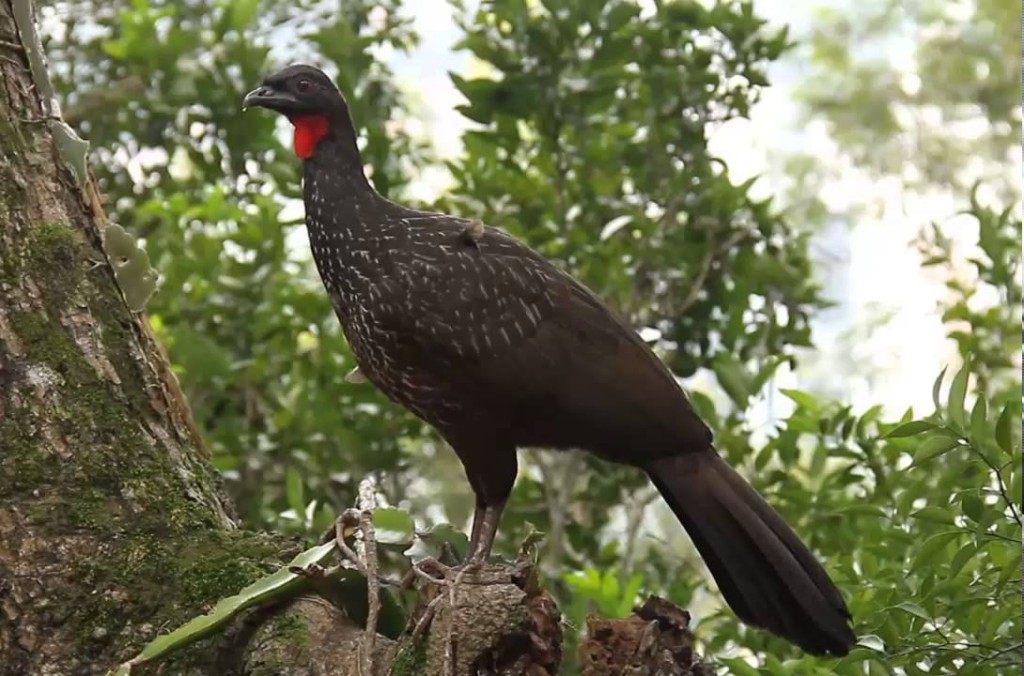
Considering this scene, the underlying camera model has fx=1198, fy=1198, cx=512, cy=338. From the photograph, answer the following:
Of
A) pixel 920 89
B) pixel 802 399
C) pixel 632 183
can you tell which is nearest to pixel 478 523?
pixel 802 399

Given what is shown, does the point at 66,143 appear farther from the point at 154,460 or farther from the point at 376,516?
the point at 376,516

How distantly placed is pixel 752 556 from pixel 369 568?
0.63m

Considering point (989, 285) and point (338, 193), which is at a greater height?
point (989, 285)

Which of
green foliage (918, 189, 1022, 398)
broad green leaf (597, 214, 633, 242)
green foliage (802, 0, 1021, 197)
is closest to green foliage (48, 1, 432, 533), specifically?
broad green leaf (597, 214, 633, 242)

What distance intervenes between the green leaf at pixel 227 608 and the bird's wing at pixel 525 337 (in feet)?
1.31

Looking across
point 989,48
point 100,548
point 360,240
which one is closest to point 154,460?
point 100,548

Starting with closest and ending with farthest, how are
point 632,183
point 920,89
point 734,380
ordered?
point 734,380
point 632,183
point 920,89

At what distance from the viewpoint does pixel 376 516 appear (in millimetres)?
1614

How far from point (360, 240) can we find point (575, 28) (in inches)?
35.9

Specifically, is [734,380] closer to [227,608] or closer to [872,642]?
[872,642]

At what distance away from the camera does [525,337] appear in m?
1.79

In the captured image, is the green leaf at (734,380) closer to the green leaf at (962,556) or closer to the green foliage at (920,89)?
the green leaf at (962,556)

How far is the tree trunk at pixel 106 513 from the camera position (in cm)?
131

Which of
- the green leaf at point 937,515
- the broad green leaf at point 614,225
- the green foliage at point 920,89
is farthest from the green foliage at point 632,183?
the green foliage at point 920,89
